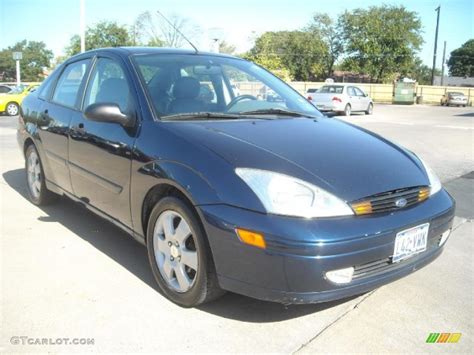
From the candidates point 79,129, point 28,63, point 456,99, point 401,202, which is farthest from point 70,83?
point 28,63

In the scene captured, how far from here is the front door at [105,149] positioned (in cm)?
326

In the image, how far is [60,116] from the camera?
4.19 metres

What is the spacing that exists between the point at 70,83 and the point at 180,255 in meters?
2.30

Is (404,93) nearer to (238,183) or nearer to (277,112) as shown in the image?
(277,112)

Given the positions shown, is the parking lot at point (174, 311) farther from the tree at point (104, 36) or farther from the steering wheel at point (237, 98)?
the tree at point (104, 36)

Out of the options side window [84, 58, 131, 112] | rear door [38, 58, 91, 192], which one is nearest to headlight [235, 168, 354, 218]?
side window [84, 58, 131, 112]

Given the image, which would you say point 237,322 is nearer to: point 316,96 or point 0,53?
point 316,96

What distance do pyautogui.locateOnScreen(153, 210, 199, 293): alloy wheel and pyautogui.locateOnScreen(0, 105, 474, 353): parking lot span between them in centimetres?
17

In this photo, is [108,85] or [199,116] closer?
[199,116]

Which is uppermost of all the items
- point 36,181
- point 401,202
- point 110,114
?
point 110,114

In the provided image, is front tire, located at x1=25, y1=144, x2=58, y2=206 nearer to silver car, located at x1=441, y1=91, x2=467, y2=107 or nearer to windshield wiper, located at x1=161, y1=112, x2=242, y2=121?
windshield wiper, located at x1=161, y1=112, x2=242, y2=121

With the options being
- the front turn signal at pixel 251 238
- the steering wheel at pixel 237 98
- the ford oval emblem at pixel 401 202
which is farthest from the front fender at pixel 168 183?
the ford oval emblem at pixel 401 202

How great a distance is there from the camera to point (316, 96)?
2223 centimetres

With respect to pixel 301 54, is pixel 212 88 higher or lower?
lower
